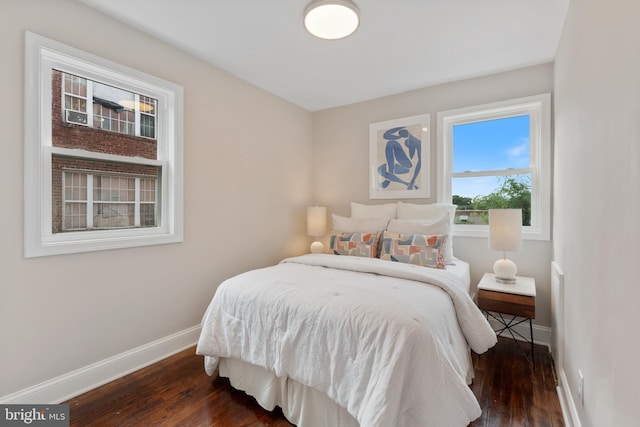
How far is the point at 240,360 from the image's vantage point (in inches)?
73.4

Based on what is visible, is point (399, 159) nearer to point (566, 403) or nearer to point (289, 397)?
point (566, 403)

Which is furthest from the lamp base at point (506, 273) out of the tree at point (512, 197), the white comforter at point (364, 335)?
the white comforter at point (364, 335)

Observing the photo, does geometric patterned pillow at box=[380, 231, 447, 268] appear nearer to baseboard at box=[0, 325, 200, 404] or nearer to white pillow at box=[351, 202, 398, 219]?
white pillow at box=[351, 202, 398, 219]

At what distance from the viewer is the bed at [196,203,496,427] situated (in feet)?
4.12

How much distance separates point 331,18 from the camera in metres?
1.96

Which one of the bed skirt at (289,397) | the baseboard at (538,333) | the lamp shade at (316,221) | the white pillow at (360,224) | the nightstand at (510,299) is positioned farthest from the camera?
the lamp shade at (316,221)

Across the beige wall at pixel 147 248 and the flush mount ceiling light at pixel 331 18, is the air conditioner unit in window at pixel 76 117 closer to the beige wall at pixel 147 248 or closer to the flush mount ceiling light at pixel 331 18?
the beige wall at pixel 147 248

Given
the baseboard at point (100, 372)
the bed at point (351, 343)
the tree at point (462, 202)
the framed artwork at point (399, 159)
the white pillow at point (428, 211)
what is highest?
the framed artwork at point (399, 159)

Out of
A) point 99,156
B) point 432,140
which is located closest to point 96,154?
point 99,156

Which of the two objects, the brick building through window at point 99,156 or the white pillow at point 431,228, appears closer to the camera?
the brick building through window at point 99,156

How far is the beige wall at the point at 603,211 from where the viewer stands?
816 mm

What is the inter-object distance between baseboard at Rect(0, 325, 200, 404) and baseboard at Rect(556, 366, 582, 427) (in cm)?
268

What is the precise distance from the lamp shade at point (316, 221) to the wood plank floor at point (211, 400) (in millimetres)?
1868

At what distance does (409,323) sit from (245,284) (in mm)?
1086
